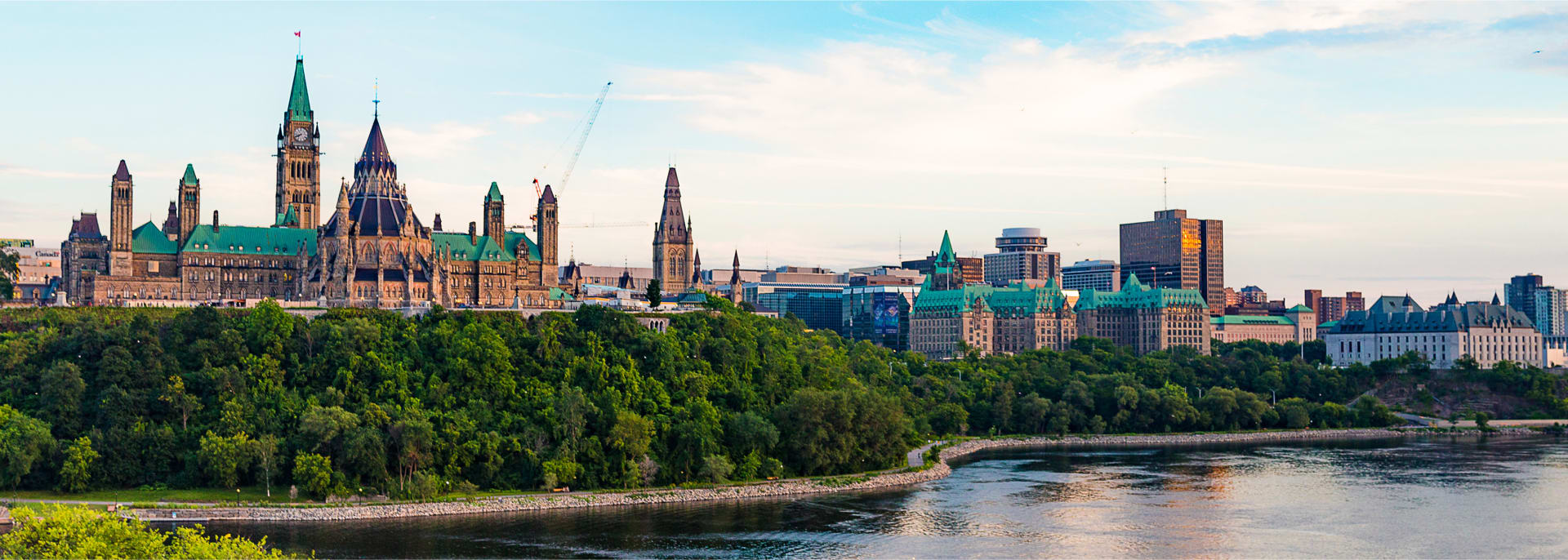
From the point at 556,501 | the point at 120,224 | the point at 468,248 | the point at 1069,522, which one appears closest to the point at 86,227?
the point at 120,224

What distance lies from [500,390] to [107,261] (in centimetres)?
6013

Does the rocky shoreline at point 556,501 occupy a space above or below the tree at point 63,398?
below

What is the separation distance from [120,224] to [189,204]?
817 cm

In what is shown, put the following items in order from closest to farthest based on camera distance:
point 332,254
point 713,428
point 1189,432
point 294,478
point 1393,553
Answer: point 1393,553
point 294,478
point 713,428
point 332,254
point 1189,432

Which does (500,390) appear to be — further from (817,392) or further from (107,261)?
(107,261)

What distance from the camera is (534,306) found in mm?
163750

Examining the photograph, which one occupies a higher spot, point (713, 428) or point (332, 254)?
point (332, 254)

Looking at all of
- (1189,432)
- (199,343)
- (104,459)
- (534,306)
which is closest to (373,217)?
(534,306)

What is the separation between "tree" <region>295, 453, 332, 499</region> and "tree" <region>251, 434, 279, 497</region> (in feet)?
7.30

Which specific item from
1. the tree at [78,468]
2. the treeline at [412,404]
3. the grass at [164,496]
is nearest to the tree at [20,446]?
the treeline at [412,404]

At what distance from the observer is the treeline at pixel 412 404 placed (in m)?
109

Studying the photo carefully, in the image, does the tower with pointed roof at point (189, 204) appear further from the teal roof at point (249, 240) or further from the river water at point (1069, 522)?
the river water at point (1069, 522)

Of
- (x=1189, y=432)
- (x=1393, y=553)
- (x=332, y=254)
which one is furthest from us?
(x=1189, y=432)

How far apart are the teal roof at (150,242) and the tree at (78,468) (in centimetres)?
5359
